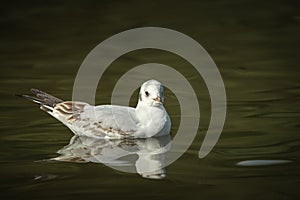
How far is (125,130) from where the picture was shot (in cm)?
813

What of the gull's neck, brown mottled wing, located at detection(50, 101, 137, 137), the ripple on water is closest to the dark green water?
the ripple on water

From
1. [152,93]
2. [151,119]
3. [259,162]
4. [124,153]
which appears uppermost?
[152,93]

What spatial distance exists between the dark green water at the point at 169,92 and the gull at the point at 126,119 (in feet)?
0.78

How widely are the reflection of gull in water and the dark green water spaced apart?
148 mm

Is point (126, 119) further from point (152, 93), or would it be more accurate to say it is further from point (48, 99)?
point (48, 99)

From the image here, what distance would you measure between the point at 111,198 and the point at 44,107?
2.54 meters

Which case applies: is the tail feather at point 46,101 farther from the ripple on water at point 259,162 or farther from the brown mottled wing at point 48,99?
the ripple on water at point 259,162

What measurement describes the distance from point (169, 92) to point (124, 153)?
242 cm

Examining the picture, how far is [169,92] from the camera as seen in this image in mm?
10117

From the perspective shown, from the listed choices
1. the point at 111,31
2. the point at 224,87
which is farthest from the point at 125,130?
the point at 111,31

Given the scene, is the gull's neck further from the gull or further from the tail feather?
the tail feather

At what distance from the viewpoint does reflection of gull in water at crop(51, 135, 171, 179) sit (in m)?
7.36

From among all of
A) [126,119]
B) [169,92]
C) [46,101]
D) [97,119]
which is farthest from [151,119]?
[169,92]

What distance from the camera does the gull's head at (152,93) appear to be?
8.24 meters
